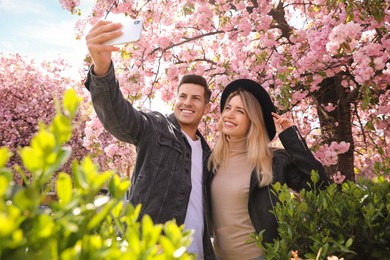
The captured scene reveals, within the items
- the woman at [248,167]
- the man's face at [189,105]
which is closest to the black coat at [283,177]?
the woman at [248,167]

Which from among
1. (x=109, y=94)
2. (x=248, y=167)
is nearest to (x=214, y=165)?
(x=248, y=167)

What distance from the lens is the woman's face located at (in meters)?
3.45

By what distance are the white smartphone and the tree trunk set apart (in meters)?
4.56

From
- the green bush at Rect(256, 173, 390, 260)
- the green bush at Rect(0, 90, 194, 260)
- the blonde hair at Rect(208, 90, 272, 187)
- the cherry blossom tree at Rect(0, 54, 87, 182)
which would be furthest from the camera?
the cherry blossom tree at Rect(0, 54, 87, 182)

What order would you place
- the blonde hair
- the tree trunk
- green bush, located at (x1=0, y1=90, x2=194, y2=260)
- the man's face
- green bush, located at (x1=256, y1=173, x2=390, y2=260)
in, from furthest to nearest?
the tree trunk, the man's face, the blonde hair, green bush, located at (x1=256, y1=173, x2=390, y2=260), green bush, located at (x1=0, y1=90, x2=194, y2=260)

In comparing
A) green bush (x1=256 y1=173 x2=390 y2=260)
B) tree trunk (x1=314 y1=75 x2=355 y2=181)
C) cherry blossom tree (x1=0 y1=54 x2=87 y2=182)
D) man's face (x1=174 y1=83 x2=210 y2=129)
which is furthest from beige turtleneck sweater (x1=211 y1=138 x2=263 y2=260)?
cherry blossom tree (x1=0 y1=54 x2=87 y2=182)

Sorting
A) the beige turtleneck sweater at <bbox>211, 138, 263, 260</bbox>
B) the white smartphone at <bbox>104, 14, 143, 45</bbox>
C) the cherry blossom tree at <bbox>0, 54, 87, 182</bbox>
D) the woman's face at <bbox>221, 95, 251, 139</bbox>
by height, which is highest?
the cherry blossom tree at <bbox>0, 54, 87, 182</bbox>

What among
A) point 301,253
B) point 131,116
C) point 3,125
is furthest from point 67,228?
point 3,125

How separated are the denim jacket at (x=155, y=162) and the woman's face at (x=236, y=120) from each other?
1.30ft

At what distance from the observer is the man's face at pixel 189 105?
357cm

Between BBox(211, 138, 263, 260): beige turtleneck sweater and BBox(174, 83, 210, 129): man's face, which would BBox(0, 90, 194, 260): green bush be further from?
BBox(174, 83, 210, 129): man's face

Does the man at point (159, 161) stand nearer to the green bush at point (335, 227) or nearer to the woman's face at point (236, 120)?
the woman's face at point (236, 120)

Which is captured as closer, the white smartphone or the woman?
the white smartphone

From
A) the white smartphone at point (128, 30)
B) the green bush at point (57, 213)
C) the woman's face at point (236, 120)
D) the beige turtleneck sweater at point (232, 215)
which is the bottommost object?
the beige turtleneck sweater at point (232, 215)
